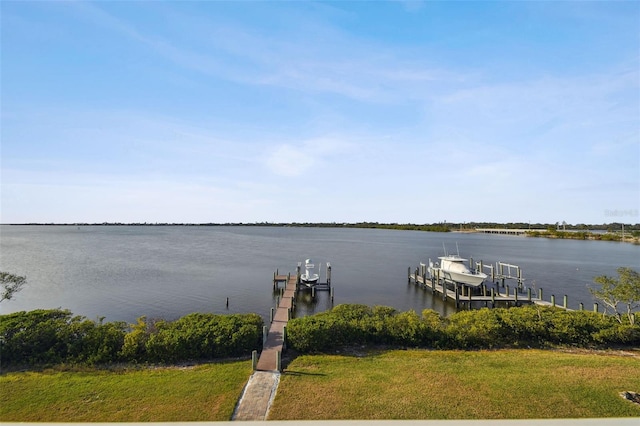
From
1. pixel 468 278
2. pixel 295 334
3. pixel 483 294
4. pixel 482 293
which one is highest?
pixel 295 334

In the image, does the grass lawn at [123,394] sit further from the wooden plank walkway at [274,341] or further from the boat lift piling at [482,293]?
the boat lift piling at [482,293]

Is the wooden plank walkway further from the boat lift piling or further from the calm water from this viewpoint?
the boat lift piling

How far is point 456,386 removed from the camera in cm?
1027

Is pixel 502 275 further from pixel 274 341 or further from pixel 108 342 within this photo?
pixel 108 342

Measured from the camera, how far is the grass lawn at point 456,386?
8852 millimetres

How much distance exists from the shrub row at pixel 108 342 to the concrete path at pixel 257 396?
2.53m

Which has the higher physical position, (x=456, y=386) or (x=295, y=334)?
(x=295, y=334)

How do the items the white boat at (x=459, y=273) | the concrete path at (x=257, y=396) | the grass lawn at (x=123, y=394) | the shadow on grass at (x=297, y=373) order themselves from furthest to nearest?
the white boat at (x=459, y=273) → the shadow on grass at (x=297, y=373) → the concrete path at (x=257, y=396) → the grass lawn at (x=123, y=394)

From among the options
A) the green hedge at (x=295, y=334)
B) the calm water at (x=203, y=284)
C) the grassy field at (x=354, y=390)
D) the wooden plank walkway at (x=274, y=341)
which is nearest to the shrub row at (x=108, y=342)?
the green hedge at (x=295, y=334)

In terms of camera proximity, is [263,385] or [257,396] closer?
[257,396]

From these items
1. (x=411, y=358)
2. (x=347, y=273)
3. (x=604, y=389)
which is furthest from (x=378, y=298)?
(x=604, y=389)

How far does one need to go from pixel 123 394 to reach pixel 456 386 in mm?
9611

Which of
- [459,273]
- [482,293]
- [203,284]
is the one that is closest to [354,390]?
[459,273]

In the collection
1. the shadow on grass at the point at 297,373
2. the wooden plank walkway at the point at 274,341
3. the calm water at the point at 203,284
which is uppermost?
the shadow on grass at the point at 297,373
